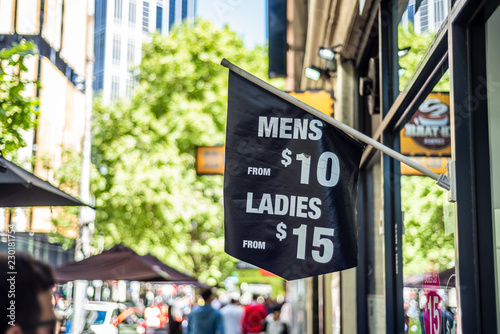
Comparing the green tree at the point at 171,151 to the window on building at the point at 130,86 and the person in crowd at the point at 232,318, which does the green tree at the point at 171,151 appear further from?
the person in crowd at the point at 232,318

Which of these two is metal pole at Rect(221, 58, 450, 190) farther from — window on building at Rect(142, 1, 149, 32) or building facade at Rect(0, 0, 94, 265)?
building facade at Rect(0, 0, 94, 265)

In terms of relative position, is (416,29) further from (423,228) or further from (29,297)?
(29,297)

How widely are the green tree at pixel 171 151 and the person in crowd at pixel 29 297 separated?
69.4ft

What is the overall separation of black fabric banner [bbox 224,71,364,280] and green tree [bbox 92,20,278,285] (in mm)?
19487

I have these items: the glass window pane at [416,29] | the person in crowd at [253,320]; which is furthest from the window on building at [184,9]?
the person in crowd at [253,320]

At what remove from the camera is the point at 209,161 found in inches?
487

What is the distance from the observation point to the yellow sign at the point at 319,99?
974cm

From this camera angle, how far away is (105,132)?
25.5 m

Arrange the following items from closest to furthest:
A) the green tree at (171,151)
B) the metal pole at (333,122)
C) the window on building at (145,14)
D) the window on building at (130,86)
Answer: the metal pole at (333,122) < the window on building at (145,14) < the green tree at (171,151) < the window on building at (130,86)

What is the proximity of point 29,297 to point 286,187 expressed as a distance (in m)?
1.93

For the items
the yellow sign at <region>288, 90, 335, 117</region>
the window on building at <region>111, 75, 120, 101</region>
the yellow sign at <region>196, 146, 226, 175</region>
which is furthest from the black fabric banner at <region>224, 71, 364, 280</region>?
the window on building at <region>111, 75, 120, 101</region>

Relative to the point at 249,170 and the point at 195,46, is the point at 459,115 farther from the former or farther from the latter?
the point at 195,46

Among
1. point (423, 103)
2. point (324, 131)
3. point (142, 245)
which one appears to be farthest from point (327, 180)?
point (142, 245)

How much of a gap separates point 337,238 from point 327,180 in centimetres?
32
